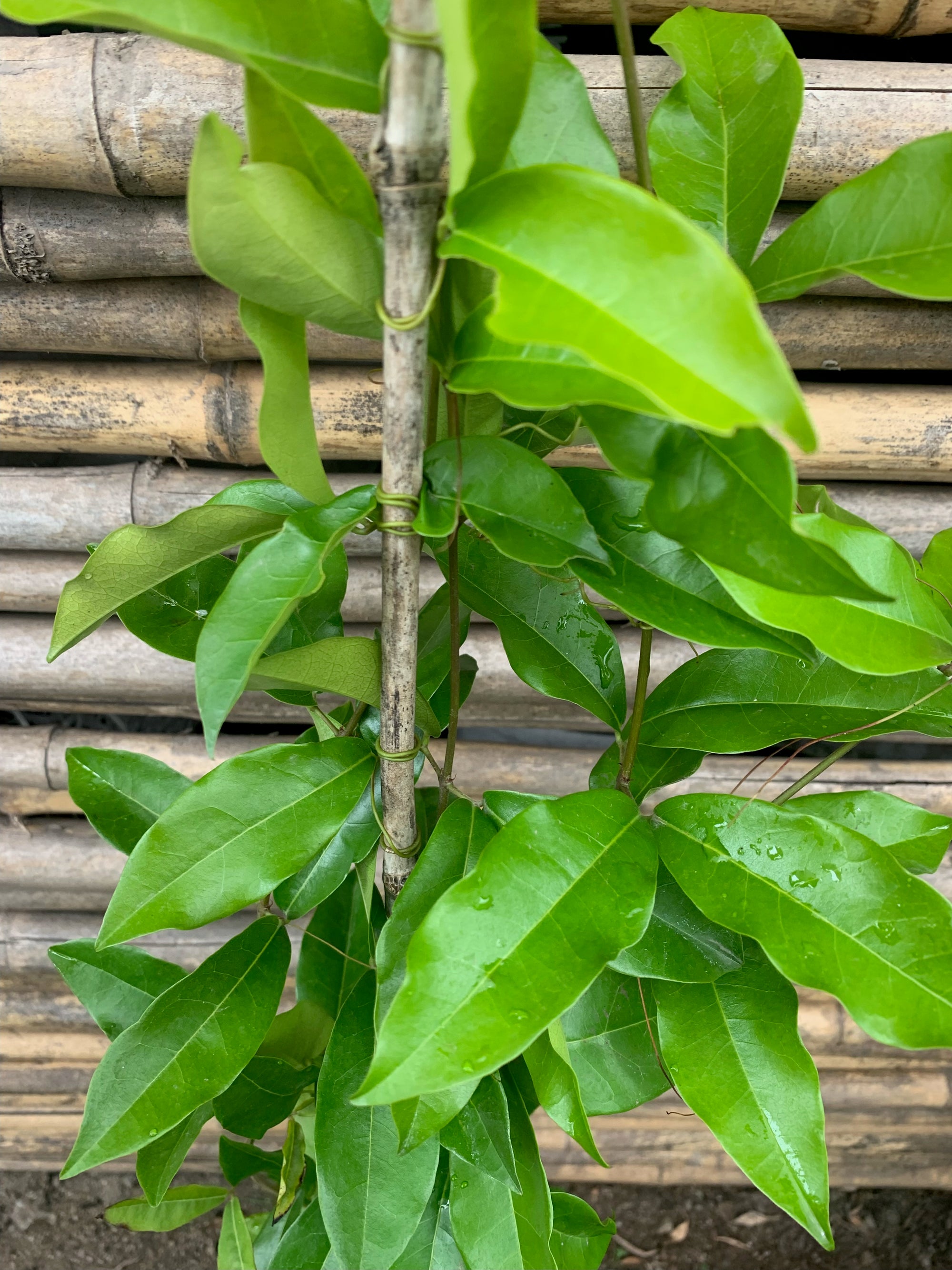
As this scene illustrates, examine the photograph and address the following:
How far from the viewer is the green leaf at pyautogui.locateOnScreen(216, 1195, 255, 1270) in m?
0.83

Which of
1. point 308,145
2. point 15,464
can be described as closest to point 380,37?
point 308,145

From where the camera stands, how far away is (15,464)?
3.60ft

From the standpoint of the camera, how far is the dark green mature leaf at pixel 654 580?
495mm

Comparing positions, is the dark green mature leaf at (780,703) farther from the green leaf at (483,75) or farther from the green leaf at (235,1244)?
the green leaf at (235,1244)

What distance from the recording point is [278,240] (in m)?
0.39

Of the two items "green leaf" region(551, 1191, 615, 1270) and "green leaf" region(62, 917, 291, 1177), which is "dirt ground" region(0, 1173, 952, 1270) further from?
"green leaf" region(62, 917, 291, 1177)

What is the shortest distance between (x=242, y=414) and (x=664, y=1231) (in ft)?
6.07

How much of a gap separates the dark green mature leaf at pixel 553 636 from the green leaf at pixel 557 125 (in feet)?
0.86

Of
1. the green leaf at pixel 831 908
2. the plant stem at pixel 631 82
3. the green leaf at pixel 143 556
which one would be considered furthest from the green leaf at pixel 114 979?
the plant stem at pixel 631 82

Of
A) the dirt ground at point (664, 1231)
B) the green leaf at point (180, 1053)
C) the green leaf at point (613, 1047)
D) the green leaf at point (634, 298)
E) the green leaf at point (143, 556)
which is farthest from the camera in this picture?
the dirt ground at point (664, 1231)

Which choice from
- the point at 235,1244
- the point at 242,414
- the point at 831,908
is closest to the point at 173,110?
the point at 242,414

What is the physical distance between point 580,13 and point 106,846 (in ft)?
3.96

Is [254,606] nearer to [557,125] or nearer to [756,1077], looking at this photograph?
[557,125]

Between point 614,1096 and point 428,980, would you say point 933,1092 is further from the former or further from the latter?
point 428,980
